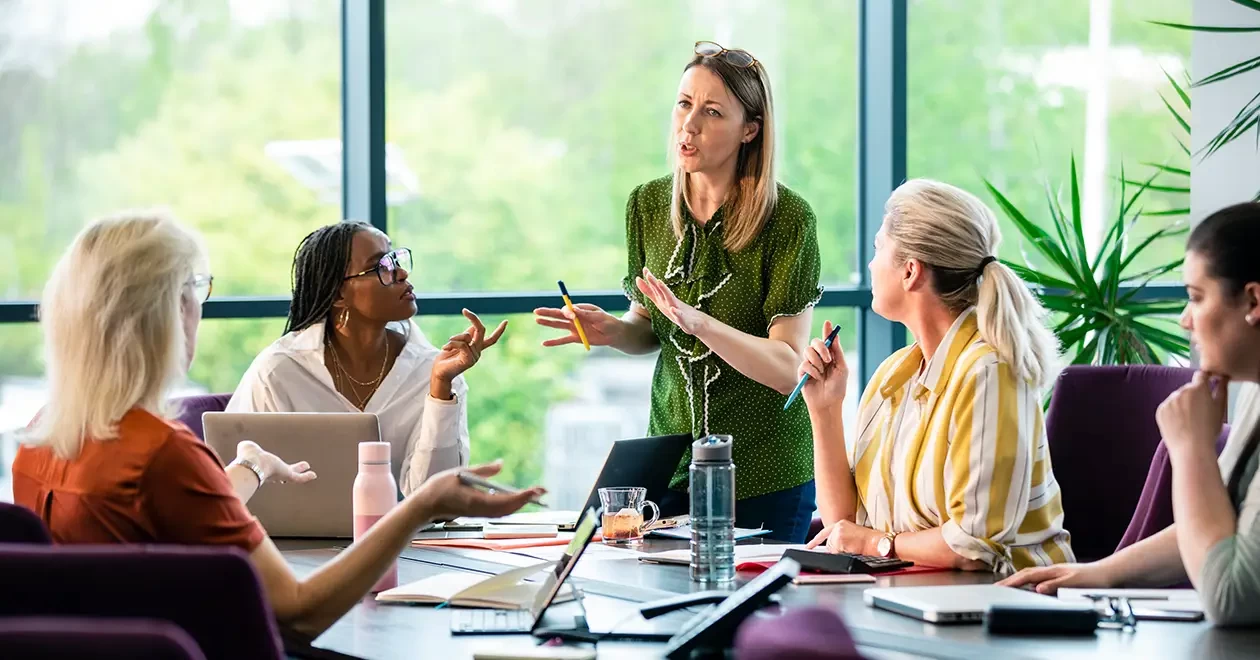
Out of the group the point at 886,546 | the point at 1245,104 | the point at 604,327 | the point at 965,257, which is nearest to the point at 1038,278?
the point at 1245,104

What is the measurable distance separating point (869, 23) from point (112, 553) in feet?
13.9

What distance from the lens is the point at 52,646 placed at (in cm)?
126

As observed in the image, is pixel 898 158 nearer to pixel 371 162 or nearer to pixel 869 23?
pixel 869 23

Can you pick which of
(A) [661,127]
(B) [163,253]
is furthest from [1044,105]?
(B) [163,253]

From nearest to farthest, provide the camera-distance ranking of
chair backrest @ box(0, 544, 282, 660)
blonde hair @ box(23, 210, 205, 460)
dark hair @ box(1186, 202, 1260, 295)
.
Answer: chair backrest @ box(0, 544, 282, 660) → blonde hair @ box(23, 210, 205, 460) → dark hair @ box(1186, 202, 1260, 295)

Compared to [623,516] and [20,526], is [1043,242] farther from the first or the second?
[20,526]

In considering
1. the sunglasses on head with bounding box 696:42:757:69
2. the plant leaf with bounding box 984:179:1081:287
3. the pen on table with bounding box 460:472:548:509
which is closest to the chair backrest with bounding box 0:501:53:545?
the pen on table with bounding box 460:472:548:509

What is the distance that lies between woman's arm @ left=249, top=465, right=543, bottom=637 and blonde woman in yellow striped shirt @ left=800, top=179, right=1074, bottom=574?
895mm

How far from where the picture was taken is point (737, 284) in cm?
341

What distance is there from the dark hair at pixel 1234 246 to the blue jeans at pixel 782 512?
1442 millimetres

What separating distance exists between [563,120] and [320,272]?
204 centimetres

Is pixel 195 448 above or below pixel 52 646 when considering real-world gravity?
above

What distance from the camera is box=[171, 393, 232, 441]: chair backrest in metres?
3.28

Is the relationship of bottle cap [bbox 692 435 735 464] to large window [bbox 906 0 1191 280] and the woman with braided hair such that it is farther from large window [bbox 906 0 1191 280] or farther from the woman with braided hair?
large window [bbox 906 0 1191 280]
